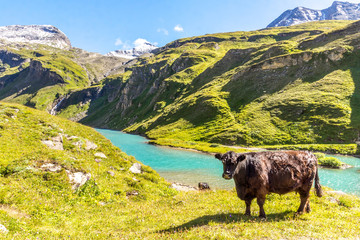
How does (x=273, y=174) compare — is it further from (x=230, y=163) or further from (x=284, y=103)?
(x=284, y=103)

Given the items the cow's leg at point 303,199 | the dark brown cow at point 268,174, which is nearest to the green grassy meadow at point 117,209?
the cow's leg at point 303,199

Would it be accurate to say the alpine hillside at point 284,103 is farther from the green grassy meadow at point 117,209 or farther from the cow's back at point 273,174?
the cow's back at point 273,174

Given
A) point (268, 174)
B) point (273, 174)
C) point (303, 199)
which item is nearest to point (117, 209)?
point (268, 174)

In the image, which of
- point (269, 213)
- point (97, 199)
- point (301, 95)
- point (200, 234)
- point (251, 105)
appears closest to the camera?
point (200, 234)

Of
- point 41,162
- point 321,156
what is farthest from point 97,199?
point 321,156

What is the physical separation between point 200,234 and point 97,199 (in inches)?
367

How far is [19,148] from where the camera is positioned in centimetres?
1595

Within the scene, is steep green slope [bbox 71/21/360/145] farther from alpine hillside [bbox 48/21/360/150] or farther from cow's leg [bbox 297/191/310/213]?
cow's leg [bbox 297/191/310/213]

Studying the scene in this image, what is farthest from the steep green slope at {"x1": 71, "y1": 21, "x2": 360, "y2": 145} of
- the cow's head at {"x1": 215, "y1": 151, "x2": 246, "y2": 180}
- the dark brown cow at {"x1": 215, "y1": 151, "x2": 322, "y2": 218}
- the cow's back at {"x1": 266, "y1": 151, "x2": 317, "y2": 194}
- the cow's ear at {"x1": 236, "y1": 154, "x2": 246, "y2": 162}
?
the cow's head at {"x1": 215, "y1": 151, "x2": 246, "y2": 180}

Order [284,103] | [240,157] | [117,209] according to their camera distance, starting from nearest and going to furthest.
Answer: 1. [240,157]
2. [117,209]
3. [284,103]

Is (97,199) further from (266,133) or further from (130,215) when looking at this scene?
(266,133)

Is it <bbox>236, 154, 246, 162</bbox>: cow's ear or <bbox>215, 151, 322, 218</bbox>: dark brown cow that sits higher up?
<bbox>236, 154, 246, 162</bbox>: cow's ear

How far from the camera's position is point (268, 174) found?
9914mm

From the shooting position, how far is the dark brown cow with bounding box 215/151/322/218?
967cm
